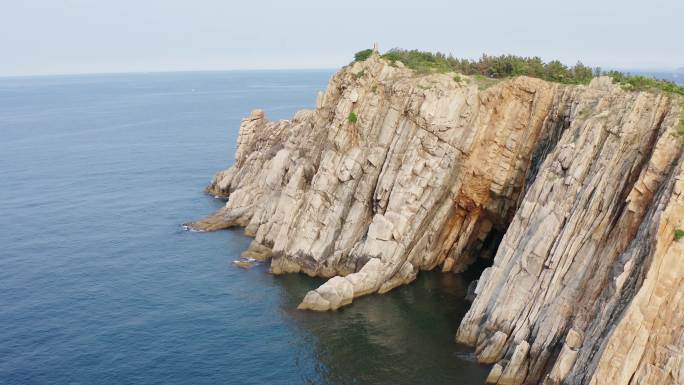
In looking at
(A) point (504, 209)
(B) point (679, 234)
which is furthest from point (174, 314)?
(B) point (679, 234)

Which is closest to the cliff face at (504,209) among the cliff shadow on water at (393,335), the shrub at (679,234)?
the shrub at (679,234)

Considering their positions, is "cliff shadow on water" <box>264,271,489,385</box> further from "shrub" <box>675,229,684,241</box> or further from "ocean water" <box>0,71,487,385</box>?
"shrub" <box>675,229,684,241</box>

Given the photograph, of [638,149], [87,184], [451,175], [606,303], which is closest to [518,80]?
[451,175]

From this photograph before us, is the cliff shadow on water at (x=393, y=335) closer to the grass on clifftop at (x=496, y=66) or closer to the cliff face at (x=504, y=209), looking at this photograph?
the cliff face at (x=504, y=209)

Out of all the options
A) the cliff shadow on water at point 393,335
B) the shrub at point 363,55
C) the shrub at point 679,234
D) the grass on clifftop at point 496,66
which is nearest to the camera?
the shrub at point 679,234

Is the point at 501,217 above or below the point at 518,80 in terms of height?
below

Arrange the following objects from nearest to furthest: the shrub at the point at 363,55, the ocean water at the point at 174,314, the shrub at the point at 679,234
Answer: the shrub at the point at 679,234, the ocean water at the point at 174,314, the shrub at the point at 363,55

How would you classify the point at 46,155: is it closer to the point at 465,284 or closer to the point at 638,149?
the point at 465,284

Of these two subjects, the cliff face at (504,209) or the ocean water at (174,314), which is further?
the ocean water at (174,314)

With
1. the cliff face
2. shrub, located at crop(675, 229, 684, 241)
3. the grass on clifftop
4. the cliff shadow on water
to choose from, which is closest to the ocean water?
the cliff shadow on water
